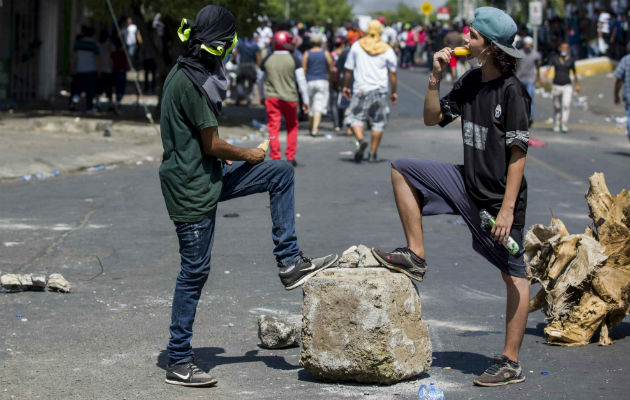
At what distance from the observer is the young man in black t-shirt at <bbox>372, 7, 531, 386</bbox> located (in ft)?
17.0

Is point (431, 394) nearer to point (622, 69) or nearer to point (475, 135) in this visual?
point (475, 135)

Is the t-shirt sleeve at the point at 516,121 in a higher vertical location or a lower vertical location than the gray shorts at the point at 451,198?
higher

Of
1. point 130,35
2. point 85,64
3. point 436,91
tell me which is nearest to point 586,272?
point 436,91

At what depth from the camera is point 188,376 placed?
5246 millimetres

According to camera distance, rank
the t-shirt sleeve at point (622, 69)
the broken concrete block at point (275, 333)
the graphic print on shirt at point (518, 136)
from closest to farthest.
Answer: the graphic print on shirt at point (518, 136)
the broken concrete block at point (275, 333)
the t-shirt sleeve at point (622, 69)

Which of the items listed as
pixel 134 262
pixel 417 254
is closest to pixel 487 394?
pixel 417 254

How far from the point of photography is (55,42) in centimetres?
2495

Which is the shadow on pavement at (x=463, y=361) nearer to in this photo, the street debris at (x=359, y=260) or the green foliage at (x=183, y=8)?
the street debris at (x=359, y=260)

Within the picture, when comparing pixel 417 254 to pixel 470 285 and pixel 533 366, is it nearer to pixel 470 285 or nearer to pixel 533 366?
pixel 533 366

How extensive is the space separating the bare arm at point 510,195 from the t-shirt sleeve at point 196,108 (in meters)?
1.56

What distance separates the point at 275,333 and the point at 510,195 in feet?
5.66

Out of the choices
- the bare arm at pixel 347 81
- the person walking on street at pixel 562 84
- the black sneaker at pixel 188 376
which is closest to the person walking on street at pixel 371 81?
the bare arm at pixel 347 81

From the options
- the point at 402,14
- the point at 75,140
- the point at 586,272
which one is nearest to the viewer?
the point at 586,272

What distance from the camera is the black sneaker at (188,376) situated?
17.2 feet
